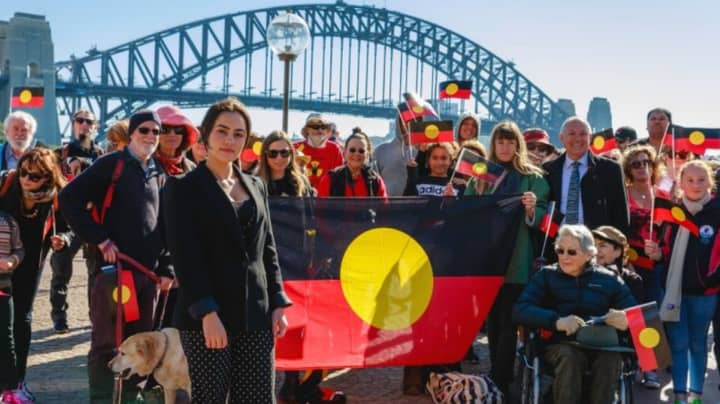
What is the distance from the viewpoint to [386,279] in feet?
16.1

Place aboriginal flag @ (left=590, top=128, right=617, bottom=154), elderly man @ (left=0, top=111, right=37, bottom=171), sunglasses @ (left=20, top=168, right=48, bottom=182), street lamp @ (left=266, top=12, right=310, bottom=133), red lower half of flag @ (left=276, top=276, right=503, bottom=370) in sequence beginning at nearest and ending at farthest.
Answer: sunglasses @ (left=20, top=168, right=48, bottom=182) < red lower half of flag @ (left=276, top=276, right=503, bottom=370) < elderly man @ (left=0, top=111, right=37, bottom=171) < aboriginal flag @ (left=590, top=128, right=617, bottom=154) < street lamp @ (left=266, top=12, right=310, bottom=133)

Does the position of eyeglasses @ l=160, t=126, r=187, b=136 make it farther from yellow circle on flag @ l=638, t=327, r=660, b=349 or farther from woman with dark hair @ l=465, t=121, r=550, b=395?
yellow circle on flag @ l=638, t=327, r=660, b=349

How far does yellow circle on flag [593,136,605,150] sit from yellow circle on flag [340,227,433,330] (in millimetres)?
2274

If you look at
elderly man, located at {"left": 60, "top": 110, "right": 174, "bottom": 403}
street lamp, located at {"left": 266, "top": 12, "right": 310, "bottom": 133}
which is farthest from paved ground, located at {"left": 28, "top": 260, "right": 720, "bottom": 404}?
street lamp, located at {"left": 266, "top": 12, "right": 310, "bottom": 133}

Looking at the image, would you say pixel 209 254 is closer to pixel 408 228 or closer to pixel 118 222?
pixel 118 222

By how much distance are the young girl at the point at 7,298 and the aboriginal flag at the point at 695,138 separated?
172 inches

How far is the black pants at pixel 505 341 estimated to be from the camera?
4.95 m

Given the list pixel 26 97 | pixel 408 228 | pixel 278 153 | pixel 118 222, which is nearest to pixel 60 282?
pixel 26 97

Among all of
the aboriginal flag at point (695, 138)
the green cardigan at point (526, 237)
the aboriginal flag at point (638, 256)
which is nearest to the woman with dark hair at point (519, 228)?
the green cardigan at point (526, 237)

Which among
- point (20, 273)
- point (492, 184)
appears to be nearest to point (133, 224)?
point (20, 273)

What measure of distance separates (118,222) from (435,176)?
8.40ft

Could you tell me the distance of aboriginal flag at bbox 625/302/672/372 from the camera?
3945 mm

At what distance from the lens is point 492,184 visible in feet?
17.0

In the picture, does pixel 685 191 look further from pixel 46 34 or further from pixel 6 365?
pixel 46 34
